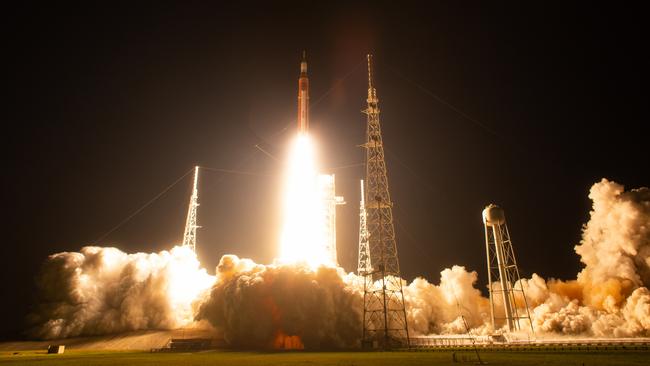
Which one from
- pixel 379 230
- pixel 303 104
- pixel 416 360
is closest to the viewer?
pixel 416 360

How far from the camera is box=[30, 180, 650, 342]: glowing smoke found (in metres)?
51.1

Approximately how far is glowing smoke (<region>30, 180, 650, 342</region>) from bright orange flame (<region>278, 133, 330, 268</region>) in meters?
6.09

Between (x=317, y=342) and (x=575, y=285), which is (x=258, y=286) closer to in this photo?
(x=317, y=342)

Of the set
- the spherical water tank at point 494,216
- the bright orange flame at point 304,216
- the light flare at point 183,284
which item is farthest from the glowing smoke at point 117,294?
the spherical water tank at point 494,216

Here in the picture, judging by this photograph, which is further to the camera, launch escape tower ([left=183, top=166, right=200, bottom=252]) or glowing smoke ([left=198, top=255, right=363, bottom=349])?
launch escape tower ([left=183, top=166, right=200, bottom=252])

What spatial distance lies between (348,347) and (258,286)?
1259 cm

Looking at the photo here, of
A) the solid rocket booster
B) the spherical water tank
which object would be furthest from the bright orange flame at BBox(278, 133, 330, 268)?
the spherical water tank

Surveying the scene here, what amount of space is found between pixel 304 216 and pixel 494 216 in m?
25.9

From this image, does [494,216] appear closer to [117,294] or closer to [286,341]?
[286,341]

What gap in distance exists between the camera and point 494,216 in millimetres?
53219

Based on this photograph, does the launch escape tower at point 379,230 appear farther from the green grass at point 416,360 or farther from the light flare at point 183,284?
the light flare at point 183,284

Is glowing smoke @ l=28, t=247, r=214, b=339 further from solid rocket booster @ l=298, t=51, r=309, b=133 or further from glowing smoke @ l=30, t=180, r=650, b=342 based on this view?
solid rocket booster @ l=298, t=51, r=309, b=133

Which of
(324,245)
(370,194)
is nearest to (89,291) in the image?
(324,245)

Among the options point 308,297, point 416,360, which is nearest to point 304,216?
point 308,297
